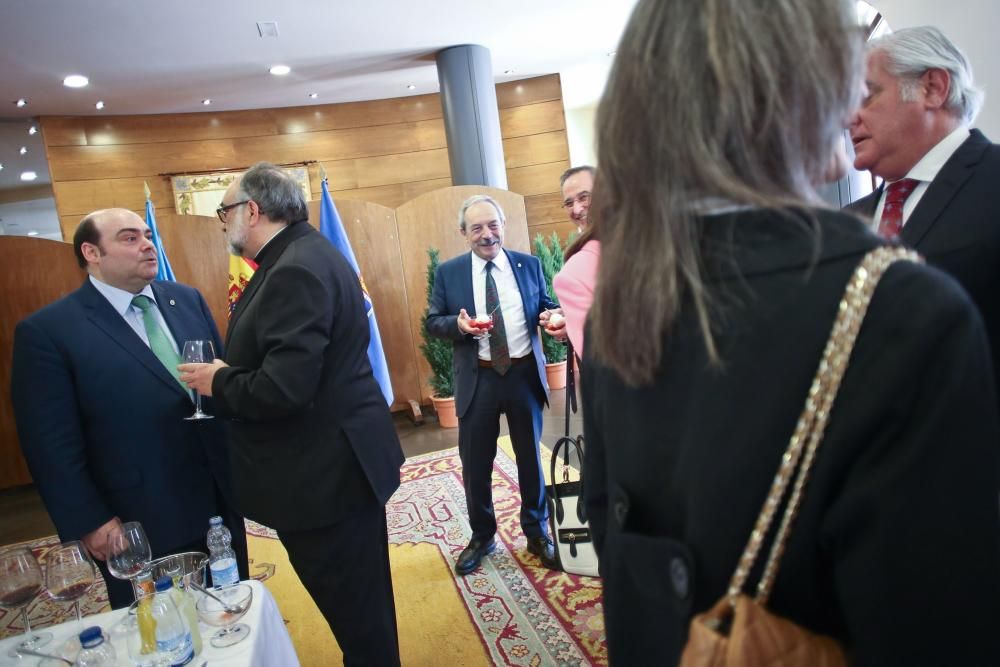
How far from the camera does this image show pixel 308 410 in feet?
5.67

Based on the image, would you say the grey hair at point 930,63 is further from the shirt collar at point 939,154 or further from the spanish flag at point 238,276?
the spanish flag at point 238,276

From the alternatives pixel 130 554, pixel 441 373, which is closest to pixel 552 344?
pixel 441 373

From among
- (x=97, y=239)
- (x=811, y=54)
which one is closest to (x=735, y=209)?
(x=811, y=54)

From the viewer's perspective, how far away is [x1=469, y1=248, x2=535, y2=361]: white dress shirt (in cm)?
295

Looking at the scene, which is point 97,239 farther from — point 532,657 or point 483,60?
point 483,60

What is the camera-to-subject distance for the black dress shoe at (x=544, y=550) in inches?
113

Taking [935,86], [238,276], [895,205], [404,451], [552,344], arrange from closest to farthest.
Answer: [935,86] → [895,205] → [238,276] → [404,451] → [552,344]

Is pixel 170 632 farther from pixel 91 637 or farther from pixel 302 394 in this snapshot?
pixel 302 394

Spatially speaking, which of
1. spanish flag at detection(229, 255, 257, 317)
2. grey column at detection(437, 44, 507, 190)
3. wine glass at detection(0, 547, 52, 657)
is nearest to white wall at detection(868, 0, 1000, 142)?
wine glass at detection(0, 547, 52, 657)

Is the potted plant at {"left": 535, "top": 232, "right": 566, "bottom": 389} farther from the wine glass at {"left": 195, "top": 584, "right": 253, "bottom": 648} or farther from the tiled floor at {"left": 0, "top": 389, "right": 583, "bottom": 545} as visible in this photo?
the wine glass at {"left": 195, "top": 584, "right": 253, "bottom": 648}

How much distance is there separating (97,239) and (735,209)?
2257 mm

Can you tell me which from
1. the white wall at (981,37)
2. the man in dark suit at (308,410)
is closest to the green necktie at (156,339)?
the man in dark suit at (308,410)

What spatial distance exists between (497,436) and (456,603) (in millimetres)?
782

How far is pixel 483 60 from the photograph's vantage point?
7.66m
